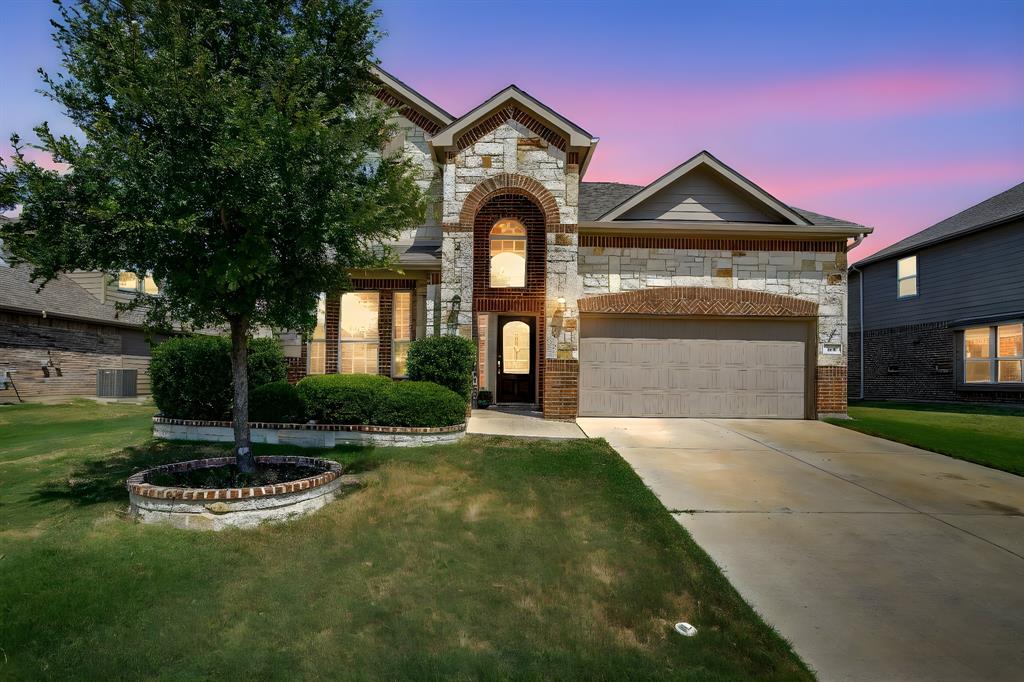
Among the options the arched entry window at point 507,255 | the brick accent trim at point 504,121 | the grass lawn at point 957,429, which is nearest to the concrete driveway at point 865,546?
the grass lawn at point 957,429

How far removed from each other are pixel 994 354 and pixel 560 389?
15690 mm

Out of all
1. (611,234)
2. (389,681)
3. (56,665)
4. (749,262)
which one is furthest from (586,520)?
(749,262)

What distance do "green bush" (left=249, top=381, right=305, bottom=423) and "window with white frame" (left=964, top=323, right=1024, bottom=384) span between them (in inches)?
837

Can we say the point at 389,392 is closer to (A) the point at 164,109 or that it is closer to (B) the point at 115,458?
(B) the point at 115,458

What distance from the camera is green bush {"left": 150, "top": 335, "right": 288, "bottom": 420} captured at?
34.3ft

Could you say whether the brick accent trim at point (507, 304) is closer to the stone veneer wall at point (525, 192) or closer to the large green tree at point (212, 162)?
the stone veneer wall at point (525, 192)

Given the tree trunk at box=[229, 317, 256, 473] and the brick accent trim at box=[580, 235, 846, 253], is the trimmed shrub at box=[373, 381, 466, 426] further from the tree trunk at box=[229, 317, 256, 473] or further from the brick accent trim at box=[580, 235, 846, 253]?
the brick accent trim at box=[580, 235, 846, 253]

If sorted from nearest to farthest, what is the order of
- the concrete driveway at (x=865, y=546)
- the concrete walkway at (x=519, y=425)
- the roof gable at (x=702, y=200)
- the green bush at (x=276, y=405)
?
the concrete driveway at (x=865, y=546) → the green bush at (x=276, y=405) → the concrete walkway at (x=519, y=425) → the roof gable at (x=702, y=200)

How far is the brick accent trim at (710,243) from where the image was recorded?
44.7ft

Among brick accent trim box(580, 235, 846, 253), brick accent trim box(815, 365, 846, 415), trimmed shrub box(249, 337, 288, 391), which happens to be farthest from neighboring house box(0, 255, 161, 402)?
brick accent trim box(815, 365, 846, 415)

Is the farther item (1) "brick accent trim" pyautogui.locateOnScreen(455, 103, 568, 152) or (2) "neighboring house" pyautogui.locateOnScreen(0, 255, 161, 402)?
(2) "neighboring house" pyautogui.locateOnScreen(0, 255, 161, 402)

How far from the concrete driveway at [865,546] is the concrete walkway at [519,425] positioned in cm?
168

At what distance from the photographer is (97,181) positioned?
19.3ft

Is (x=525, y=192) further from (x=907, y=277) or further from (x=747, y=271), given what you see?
(x=907, y=277)
